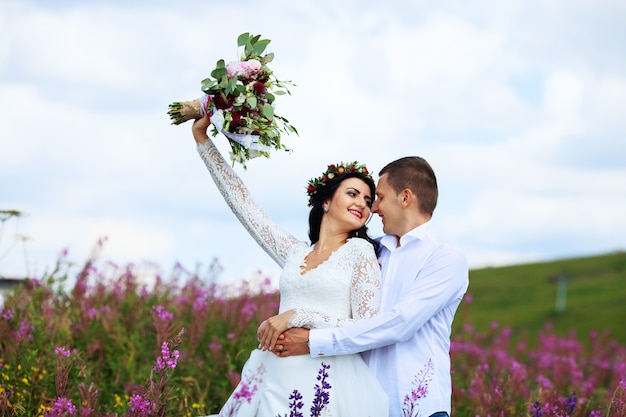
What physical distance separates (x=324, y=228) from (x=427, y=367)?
4.14 ft

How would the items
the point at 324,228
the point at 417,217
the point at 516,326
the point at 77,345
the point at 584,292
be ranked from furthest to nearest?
1. the point at 584,292
2. the point at 516,326
3. the point at 77,345
4. the point at 324,228
5. the point at 417,217

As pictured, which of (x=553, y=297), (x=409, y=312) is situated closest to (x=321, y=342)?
(x=409, y=312)

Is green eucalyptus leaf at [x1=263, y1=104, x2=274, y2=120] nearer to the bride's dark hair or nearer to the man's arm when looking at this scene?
the bride's dark hair

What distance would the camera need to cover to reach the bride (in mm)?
5016

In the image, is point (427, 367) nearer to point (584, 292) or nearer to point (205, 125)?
point (205, 125)

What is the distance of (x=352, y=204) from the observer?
224 inches

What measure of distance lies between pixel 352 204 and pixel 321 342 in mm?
1121

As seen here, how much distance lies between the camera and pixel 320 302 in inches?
210

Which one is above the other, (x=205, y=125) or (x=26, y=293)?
(x=205, y=125)

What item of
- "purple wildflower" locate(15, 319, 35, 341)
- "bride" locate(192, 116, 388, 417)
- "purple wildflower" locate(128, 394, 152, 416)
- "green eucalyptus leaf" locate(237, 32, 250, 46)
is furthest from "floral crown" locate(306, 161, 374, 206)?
"purple wildflower" locate(15, 319, 35, 341)

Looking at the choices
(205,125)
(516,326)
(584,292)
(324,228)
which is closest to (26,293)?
(205,125)

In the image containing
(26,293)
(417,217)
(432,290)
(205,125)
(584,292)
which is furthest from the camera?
(584,292)

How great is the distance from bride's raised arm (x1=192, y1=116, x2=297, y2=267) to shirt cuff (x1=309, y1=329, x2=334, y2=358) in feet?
3.70

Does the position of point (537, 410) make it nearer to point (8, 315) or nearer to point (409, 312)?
point (409, 312)
